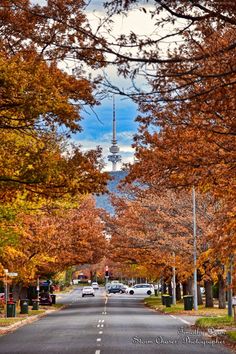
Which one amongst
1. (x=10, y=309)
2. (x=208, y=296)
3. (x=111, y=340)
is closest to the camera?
(x=111, y=340)

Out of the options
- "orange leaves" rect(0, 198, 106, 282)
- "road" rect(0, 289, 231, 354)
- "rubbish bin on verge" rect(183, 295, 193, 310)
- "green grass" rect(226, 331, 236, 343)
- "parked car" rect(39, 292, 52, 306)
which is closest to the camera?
"road" rect(0, 289, 231, 354)

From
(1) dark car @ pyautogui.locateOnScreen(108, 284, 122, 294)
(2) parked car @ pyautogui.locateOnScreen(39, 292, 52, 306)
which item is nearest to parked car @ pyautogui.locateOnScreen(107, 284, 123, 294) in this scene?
(1) dark car @ pyautogui.locateOnScreen(108, 284, 122, 294)

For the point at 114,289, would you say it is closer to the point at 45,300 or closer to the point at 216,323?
the point at 45,300

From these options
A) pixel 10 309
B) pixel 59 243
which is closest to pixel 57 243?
pixel 59 243

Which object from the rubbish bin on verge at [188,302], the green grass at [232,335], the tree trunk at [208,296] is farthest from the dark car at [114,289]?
the green grass at [232,335]

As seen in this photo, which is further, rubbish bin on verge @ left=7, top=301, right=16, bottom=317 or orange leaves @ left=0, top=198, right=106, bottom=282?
orange leaves @ left=0, top=198, right=106, bottom=282

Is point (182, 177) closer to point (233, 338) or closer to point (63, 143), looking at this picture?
point (63, 143)

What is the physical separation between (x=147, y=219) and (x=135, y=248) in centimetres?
489

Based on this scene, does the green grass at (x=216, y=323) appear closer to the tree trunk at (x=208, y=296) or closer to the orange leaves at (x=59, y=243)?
the orange leaves at (x=59, y=243)

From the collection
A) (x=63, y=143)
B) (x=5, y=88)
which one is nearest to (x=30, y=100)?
(x=5, y=88)

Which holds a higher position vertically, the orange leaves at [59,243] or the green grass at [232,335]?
the orange leaves at [59,243]

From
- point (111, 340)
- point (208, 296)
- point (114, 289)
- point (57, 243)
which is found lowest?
point (111, 340)

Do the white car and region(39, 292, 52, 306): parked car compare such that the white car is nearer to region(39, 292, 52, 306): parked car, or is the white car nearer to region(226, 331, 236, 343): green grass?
region(39, 292, 52, 306): parked car

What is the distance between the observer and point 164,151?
2134cm
